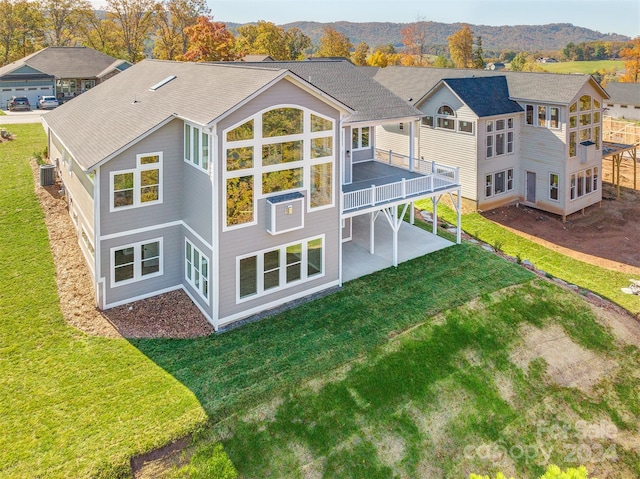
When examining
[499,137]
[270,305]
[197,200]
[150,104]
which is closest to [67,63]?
[150,104]

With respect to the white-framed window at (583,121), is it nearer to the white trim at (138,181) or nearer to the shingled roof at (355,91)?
the shingled roof at (355,91)

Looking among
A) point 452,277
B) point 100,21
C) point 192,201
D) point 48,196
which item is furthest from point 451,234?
point 100,21

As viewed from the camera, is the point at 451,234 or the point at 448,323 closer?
the point at 448,323

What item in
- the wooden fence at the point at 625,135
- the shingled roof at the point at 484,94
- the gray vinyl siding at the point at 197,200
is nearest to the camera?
the gray vinyl siding at the point at 197,200

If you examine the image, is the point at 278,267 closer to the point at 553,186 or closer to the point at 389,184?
the point at 389,184

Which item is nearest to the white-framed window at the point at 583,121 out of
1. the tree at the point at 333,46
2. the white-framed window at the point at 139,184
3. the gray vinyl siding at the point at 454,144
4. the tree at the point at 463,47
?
the gray vinyl siding at the point at 454,144

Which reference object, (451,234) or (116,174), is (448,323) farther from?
(116,174)
